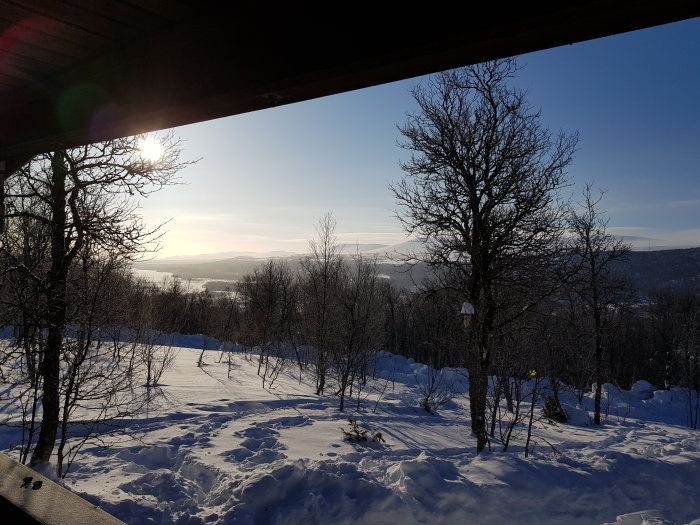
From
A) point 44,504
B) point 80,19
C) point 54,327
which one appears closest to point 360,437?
point 54,327

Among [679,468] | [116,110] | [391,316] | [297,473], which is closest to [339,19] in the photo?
[116,110]

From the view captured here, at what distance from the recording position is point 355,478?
6730 millimetres

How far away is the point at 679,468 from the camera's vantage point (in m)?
8.25

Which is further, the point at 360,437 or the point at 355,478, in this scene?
Result: the point at 360,437

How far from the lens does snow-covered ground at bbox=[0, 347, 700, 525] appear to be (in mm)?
6062

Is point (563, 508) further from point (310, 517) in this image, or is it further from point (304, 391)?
point (304, 391)

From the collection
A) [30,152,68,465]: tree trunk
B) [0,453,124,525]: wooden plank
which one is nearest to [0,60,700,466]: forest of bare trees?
[30,152,68,465]: tree trunk

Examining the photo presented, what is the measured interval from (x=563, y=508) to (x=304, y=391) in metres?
13.6

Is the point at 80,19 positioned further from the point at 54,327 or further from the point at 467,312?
the point at 467,312

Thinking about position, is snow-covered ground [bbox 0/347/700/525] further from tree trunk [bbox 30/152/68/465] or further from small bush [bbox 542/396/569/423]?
small bush [bbox 542/396/569/423]

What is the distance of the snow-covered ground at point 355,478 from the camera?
606 centimetres

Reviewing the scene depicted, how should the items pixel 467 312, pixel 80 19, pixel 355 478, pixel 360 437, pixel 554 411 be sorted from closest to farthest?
pixel 80 19, pixel 355 478, pixel 467 312, pixel 360 437, pixel 554 411

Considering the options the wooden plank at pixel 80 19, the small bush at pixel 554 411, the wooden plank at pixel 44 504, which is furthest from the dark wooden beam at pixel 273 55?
the small bush at pixel 554 411

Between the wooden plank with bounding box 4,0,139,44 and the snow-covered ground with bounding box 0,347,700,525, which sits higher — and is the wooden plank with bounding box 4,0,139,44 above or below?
above
